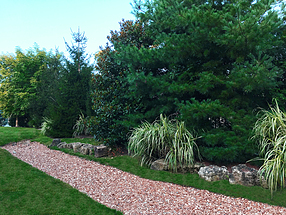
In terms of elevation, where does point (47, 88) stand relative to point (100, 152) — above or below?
above

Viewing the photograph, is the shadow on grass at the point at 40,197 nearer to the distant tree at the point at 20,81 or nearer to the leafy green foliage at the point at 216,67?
the leafy green foliage at the point at 216,67

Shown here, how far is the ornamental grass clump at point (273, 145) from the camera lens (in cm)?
351

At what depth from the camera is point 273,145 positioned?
4160 millimetres

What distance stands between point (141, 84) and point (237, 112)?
7.56ft

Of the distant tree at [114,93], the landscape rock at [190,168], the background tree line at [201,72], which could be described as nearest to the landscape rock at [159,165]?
the landscape rock at [190,168]

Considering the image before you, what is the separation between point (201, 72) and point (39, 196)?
14.2ft

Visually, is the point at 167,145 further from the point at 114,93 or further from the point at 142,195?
the point at 114,93

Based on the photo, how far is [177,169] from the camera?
4434 mm

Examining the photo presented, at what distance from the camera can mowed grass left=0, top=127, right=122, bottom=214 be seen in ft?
9.52

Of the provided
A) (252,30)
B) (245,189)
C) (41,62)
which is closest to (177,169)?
(245,189)

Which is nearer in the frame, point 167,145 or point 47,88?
point 167,145

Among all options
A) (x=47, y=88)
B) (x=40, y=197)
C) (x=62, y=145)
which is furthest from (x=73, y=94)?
(x=40, y=197)

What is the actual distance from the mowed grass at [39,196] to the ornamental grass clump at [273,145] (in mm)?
2649

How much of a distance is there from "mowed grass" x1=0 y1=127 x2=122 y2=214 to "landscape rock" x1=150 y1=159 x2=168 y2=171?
1.71 m
